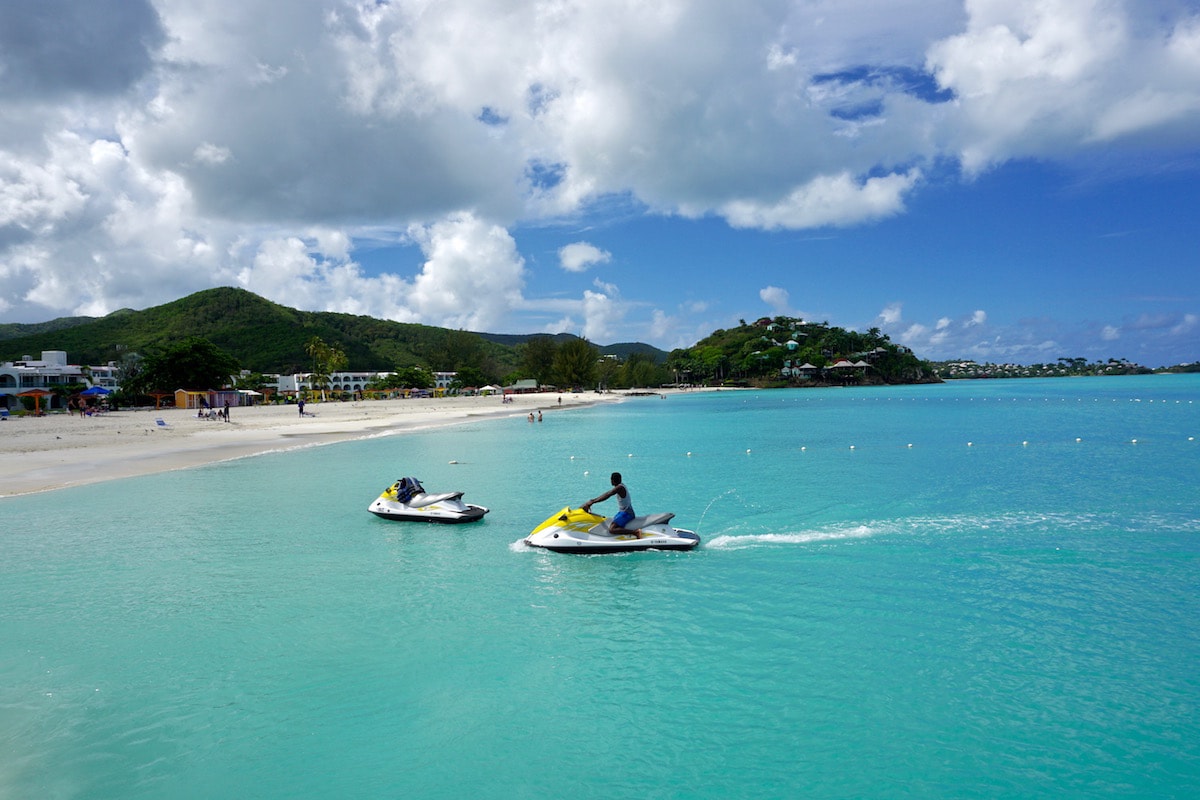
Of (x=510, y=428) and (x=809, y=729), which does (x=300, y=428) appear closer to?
(x=510, y=428)

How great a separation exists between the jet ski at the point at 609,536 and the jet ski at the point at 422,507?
4.14 meters

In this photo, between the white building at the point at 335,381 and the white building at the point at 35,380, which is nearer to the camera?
the white building at the point at 35,380

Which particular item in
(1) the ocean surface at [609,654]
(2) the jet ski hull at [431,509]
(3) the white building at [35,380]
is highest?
(3) the white building at [35,380]

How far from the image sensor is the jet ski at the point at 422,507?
19.9m

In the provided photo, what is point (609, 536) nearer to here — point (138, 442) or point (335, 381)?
point (138, 442)

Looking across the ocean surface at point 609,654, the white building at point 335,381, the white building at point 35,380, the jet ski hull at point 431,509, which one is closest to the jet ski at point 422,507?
the jet ski hull at point 431,509

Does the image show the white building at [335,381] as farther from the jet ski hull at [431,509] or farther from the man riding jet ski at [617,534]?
the man riding jet ski at [617,534]

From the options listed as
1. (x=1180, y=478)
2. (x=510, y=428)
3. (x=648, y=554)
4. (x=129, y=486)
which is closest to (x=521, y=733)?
(x=648, y=554)

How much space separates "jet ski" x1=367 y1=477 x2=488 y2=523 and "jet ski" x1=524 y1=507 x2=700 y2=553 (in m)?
4.14

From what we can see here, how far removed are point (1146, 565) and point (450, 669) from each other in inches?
588

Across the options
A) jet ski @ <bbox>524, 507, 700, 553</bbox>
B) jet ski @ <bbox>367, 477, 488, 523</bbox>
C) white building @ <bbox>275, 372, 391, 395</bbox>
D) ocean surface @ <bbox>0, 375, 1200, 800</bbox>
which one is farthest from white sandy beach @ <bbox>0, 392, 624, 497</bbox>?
white building @ <bbox>275, 372, 391, 395</bbox>

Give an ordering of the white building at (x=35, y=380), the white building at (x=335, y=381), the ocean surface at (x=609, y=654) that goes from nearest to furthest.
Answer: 1. the ocean surface at (x=609, y=654)
2. the white building at (x=35, y=380)
3. the white building at (x=335, y=381)

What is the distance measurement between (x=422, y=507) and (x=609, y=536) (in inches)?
258

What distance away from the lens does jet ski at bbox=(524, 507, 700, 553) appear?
16.3 meters
